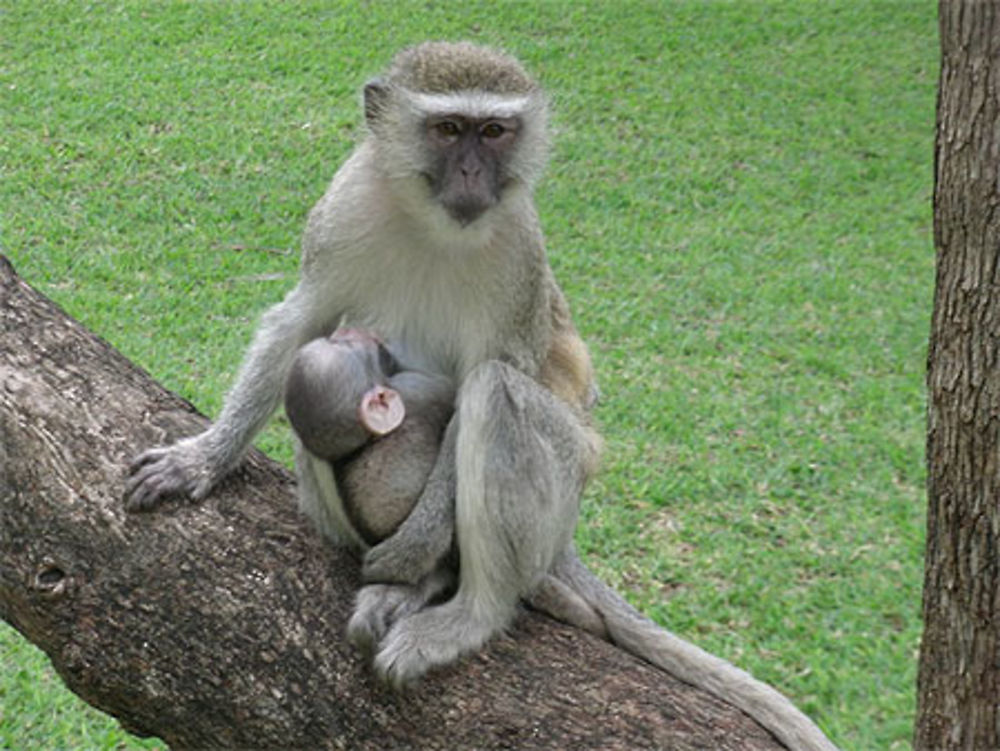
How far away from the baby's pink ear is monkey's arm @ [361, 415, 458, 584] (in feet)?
0.58


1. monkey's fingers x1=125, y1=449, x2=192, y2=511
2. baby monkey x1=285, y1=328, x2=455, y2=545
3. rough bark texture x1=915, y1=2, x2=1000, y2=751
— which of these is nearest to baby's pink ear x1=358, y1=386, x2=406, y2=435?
baby monkey x1=285, y1=328, x2=455, y2=545

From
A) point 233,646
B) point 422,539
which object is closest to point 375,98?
point 422,539

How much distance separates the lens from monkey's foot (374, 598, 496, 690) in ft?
8.90

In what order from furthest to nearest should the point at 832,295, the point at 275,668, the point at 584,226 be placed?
1. the point at 584,226
2. the point at 832,295
3. the point at 275,668

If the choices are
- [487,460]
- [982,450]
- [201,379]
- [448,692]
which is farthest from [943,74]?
[201,379]

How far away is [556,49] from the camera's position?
1037 cm

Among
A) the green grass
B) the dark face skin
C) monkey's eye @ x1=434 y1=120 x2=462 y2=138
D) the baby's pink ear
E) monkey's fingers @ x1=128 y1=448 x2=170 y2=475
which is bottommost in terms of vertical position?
the green grass

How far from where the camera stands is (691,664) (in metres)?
2.96

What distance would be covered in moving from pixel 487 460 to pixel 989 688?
4.35 feet

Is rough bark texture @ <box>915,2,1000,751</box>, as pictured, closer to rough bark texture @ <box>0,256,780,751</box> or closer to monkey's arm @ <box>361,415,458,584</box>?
rough bark texture @ <box>0,256,780,751</box>

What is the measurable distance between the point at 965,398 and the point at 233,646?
180 centimetres

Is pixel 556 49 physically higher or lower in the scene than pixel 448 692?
higher

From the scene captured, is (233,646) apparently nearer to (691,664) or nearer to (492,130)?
(691,664)

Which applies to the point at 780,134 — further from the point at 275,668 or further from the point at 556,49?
the point at 275,668
